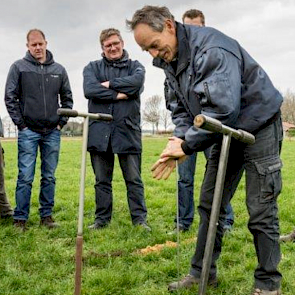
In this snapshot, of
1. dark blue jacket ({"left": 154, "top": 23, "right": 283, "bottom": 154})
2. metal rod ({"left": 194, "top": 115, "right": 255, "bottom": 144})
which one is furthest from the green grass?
metal rod ({"left": 194, "top": 115, "right": 255, "bottom": 144})

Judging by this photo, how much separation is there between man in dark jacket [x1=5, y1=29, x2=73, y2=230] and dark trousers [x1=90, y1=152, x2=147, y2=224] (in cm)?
65

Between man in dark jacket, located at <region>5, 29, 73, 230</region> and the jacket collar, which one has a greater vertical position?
the jacket collar

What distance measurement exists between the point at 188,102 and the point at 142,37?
0.63m

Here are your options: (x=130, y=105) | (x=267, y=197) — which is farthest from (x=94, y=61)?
(x=267, y=197)

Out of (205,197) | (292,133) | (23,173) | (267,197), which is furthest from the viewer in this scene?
(292,133)


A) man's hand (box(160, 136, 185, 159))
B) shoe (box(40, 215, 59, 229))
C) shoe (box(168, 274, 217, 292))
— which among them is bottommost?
shoe (box(40, 215, 59, 229))

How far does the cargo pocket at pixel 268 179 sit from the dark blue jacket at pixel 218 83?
10.9 inches

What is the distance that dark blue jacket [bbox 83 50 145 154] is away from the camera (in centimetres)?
626

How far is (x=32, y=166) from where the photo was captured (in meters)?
6.42

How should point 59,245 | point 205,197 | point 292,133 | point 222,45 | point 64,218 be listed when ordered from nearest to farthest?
1. point 222,45
2. point 205,197
3. point 59,245
4. point 64,218
5. point 292,133

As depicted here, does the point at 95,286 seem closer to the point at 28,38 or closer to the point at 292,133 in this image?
the point at 28,38

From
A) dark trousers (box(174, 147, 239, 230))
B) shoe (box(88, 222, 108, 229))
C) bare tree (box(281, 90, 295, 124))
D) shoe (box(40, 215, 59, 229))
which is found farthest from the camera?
bare tree (box(281, 90, 295, 124))

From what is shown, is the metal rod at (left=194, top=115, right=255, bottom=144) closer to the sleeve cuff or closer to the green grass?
the sleeve cuff

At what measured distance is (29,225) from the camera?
21.9ft
